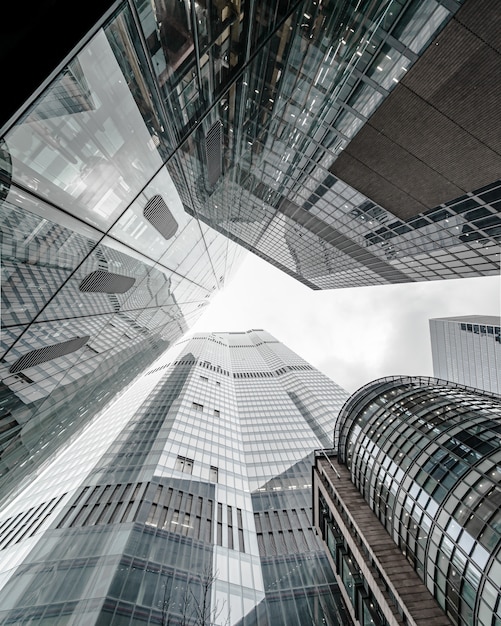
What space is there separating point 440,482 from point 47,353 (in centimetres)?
2793

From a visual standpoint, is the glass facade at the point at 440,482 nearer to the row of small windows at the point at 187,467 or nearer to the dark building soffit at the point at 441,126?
the row of small windows at the point at 187,467

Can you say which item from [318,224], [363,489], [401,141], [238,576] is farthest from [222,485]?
[401,141]

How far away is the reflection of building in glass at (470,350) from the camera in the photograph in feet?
339

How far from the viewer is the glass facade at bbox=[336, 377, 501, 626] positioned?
59.9ft

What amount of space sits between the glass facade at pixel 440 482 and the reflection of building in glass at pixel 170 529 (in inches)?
544

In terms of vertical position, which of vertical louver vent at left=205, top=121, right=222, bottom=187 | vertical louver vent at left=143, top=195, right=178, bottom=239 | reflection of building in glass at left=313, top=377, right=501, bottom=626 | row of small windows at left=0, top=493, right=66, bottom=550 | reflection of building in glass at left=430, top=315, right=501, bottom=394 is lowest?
row of small windows at left=0, top=493, right=66, bottom=550

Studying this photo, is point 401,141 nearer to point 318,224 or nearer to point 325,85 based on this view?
point 325,85

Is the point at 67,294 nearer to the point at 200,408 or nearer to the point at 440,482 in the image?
the point at 440,482

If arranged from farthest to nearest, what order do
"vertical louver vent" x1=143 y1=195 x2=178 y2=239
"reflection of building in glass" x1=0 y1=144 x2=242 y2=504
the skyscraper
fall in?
"vertical louver vent" x1=143 y1=195 x2=178 y2=239
"reflection of building in glass" x1=0 y1=144 x2=242 y2=504
the skyscraper

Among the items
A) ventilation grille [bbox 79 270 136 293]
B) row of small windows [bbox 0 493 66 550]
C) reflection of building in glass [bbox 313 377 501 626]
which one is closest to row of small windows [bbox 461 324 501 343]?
reflection of building in glass [bbox 313 377 501 626]

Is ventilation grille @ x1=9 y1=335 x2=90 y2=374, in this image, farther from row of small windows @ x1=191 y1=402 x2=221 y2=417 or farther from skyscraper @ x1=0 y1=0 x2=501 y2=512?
row of small windows @ x1=191 y1=402 x2=221 y2=417

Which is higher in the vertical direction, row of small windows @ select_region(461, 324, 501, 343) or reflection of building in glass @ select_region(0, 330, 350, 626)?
row of small windows @ select_region(461, 324, 501, 343)

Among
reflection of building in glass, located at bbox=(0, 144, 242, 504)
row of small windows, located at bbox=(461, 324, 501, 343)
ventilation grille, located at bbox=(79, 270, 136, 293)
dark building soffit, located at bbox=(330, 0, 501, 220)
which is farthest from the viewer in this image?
row of small windows, located at bbox=(461, 324, 501, 343)

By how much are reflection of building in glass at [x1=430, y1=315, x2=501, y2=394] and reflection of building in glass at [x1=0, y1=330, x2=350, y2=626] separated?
255 feet
